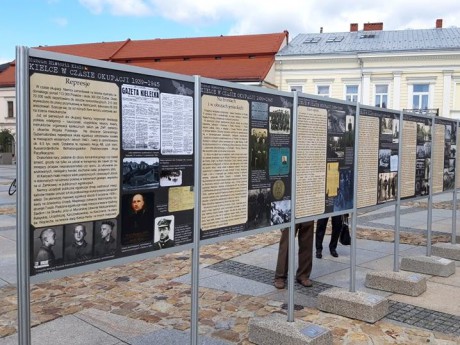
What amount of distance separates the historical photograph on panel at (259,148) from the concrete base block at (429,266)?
376 cm

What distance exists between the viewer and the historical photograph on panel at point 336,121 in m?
4.45

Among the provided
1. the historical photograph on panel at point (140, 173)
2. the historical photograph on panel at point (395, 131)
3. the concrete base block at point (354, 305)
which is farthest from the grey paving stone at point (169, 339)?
the historical photograph on panel at point (395, 131)

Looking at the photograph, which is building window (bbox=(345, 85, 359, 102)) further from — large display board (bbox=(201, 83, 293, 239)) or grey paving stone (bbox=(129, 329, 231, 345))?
grey paving stone (bbox=(129, 329, 231, 345))

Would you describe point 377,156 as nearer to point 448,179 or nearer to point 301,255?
point 301,255

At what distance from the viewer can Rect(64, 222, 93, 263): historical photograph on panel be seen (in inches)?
96.3

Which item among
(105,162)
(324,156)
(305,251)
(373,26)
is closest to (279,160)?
(324,156)

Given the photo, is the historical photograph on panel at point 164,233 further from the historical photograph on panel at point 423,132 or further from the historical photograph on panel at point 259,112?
the historical photograph on panel at point 423,132

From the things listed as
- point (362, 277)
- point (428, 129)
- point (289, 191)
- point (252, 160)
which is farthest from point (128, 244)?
point (428, 129)

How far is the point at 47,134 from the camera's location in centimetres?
229

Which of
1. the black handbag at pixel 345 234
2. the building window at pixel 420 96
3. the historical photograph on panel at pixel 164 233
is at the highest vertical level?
the building window at pixel 420 96

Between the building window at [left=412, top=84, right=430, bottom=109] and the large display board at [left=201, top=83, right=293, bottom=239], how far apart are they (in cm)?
3359

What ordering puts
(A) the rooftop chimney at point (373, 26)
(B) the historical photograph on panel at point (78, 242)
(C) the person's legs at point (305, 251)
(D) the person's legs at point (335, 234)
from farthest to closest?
1. (A) the rooftop chimney at point (373, 26)
2. (D) the person's legs at point (335, 234)
3. (C) the person's legs at point (305, 251)
4. (B) the historical photograph on panel at point (78, 242)

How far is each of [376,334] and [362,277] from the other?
2.01 meters

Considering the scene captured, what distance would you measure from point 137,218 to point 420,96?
35414mm
